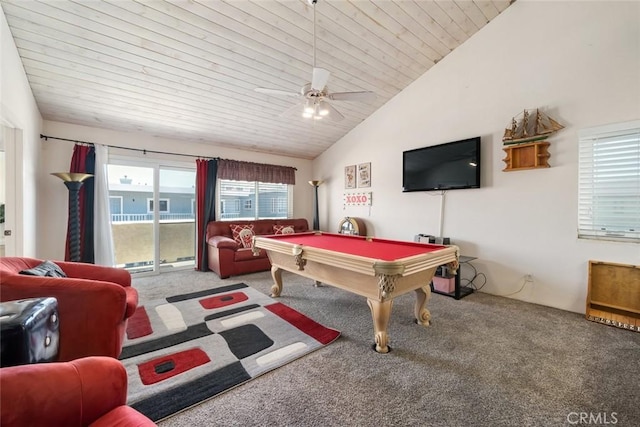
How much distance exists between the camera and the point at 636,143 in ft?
8.11

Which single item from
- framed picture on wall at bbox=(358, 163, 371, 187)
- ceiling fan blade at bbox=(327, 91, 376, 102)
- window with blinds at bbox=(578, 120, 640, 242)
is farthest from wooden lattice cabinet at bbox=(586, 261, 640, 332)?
framed picture on wall at bbox=(358, 163, 371, 187)

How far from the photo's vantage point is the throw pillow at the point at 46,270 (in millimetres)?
1676

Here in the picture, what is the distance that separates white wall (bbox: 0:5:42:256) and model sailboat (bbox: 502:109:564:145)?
4.89m

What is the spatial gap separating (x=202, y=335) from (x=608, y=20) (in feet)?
16.2

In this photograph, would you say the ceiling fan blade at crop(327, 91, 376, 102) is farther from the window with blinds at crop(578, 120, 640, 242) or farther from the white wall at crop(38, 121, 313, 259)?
the white wall at crop(38, 121, 313, 259)

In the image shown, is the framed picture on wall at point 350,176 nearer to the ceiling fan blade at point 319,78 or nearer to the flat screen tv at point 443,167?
the flat screen tv at point 443,167

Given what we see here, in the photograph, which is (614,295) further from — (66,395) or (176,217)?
(176,217)

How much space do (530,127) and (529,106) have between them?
0.26 m

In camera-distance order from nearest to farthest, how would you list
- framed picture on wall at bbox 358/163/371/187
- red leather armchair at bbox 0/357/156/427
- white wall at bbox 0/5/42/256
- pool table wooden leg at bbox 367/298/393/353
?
red leather armchair at bbox 0/357/156/427
pool table wooden leg at bbox 367/298/393/353
white wall at bbox 0/5/42/256
framed picture on wall at bbox 358/163/371/187

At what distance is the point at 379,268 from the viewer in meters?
1.82

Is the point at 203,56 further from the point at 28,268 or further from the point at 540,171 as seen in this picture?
the point at 540,171

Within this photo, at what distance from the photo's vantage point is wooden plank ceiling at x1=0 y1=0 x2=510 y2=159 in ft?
7.87

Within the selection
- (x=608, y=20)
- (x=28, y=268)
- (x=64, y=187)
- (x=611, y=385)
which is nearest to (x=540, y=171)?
(x=608, y=20)

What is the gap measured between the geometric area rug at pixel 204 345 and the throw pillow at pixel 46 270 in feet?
2.47
